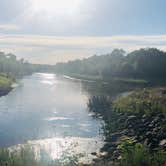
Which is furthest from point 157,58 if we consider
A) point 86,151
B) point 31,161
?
point 31,161

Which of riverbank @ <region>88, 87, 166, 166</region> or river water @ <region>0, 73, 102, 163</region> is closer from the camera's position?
riverbank @ <region>88, 87, 166, 166</region>

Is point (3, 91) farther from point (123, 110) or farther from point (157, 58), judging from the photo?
point (157, 58)

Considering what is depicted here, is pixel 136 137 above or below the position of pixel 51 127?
above

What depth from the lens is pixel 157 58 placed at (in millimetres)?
156125

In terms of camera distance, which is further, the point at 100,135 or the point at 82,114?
the point at 82,114

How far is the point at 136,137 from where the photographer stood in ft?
109

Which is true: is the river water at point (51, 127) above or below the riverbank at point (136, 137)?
below

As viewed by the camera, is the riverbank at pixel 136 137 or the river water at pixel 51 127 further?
the river water at pixel 51 127

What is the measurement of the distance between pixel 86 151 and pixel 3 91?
6480cm

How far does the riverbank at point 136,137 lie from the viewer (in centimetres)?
2158

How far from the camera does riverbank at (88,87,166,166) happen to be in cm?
2158

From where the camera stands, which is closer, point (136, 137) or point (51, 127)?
point (136, 137)

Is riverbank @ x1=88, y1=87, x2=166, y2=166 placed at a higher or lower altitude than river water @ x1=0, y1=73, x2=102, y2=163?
higher

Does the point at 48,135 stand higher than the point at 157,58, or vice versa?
the point at 157,58
